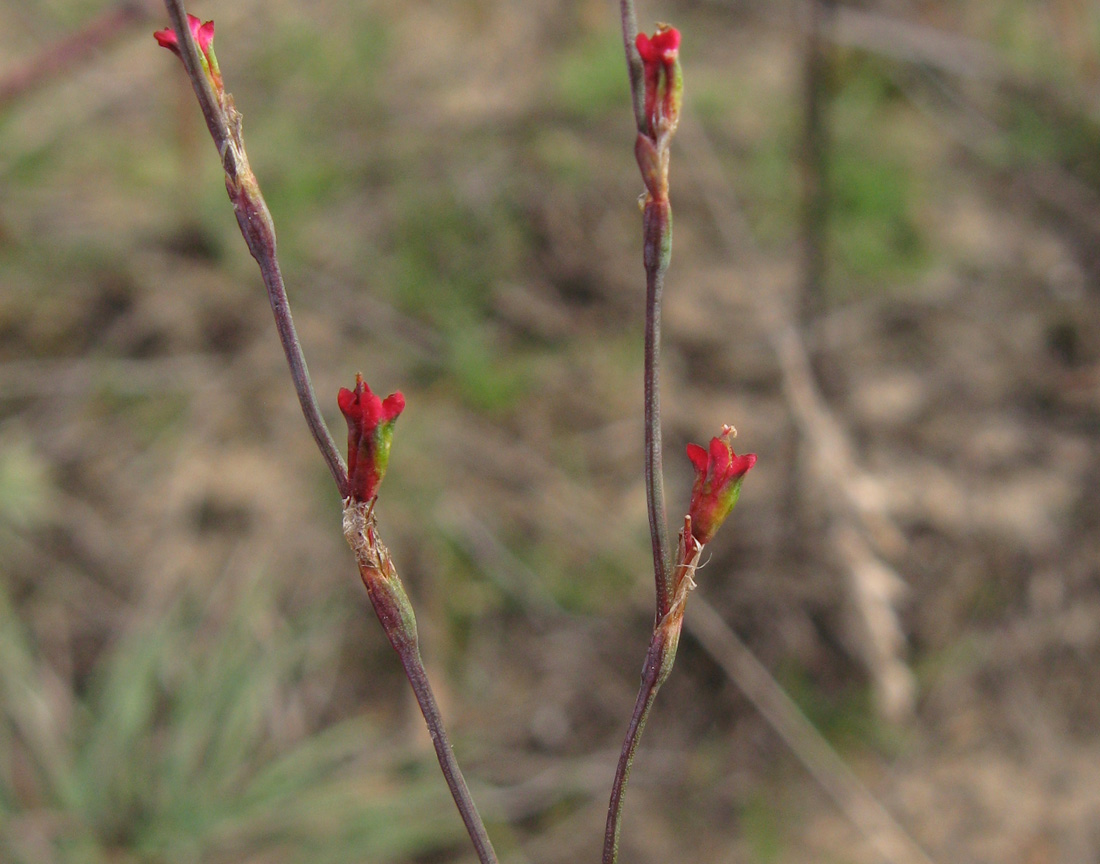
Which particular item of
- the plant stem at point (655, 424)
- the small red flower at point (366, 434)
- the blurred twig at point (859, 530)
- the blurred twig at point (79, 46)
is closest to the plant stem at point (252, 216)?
the small red flower at point (366, 434)

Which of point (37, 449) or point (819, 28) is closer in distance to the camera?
point (819, 28)

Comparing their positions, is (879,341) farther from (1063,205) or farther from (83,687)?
(83,687)

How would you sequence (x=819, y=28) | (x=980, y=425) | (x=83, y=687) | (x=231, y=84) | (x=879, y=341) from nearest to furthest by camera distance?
(x=819, y=28)
(x=83, y=687)
(x=980, y=425)
(x=879, y=341)
(x=231, y=84)

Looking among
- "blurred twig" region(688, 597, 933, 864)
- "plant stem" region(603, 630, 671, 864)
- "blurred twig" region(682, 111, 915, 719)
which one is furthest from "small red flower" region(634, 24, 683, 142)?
"blurred twig" region(688, 597, 933, 864)

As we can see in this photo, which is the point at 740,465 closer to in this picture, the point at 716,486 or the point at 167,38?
the point at 716,486

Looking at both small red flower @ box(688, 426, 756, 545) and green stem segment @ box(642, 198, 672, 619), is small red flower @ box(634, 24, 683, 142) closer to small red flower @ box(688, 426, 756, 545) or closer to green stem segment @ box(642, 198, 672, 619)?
green stem segment @ box(642, 198, 672, 619)

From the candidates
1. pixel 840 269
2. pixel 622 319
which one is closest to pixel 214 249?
pixel 622 319

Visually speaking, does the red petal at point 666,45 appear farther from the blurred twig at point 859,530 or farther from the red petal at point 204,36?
the blurred twig at point 859,530
